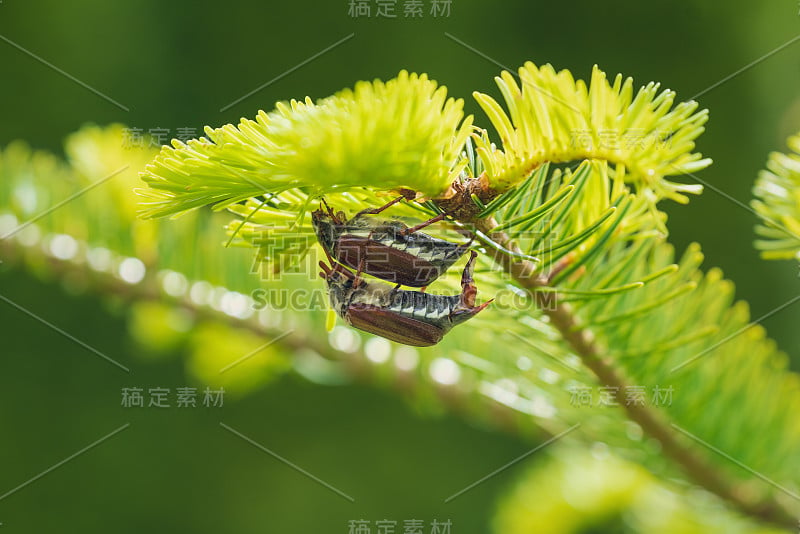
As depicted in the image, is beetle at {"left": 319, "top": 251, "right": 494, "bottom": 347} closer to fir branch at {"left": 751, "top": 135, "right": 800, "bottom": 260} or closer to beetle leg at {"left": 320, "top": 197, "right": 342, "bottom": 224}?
beetle leg at {"left": 320, "top": 197, "right": 342, "bottom": 224}

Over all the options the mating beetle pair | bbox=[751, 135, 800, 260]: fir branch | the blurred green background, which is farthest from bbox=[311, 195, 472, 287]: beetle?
the blurred green background

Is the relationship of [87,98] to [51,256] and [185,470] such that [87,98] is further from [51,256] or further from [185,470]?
[51,256]

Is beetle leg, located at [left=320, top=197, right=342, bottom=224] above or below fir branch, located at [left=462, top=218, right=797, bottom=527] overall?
above

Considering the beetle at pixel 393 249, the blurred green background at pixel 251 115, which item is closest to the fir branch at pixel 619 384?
the beetle at pixel 393 249

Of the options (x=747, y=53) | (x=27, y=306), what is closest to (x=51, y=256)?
(x=27, y=306)

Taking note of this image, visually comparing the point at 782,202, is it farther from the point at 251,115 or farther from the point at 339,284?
the point at 251,115
